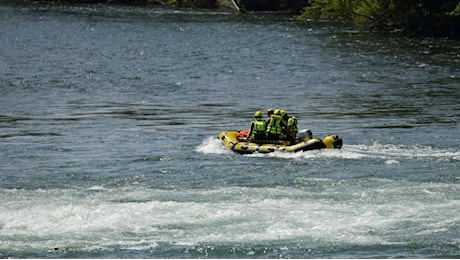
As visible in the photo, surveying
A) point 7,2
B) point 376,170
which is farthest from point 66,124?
point 7,2

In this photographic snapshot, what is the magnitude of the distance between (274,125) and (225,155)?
1.76 metres

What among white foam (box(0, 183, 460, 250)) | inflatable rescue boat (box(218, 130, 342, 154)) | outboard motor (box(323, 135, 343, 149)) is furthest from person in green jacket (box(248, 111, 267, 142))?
white foam (box(0, 183, 460, 250))

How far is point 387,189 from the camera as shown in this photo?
2744cm

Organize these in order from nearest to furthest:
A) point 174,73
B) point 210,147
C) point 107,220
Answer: point 107,220
point 210,147
point 174,73

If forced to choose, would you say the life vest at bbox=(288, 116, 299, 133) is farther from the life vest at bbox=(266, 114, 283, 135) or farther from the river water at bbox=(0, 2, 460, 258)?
the river water at bbox=(0, 2, 460, 258)

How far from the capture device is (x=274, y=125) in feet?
110

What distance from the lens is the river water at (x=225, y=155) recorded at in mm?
23094

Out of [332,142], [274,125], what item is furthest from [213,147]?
[332,142]

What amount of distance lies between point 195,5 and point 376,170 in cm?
8422

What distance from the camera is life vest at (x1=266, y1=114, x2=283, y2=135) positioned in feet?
110

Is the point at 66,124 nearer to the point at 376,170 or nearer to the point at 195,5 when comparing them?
the point at 376,170

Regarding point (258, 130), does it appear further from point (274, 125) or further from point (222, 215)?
point (222, 215)

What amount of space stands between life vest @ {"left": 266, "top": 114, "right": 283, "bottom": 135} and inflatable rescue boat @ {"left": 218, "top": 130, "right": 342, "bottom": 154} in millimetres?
300

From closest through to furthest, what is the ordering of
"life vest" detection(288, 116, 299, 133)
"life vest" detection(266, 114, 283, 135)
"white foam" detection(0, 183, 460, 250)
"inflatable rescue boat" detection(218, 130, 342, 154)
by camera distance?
"white foam" detection(0, 183, 460, 250) → "inflatable rescue boat" detection(218, 130, 342, 154) → "life vest" detection(266, 114, 283, 135) → "life vest" detection(288, 116, 299, 133)
